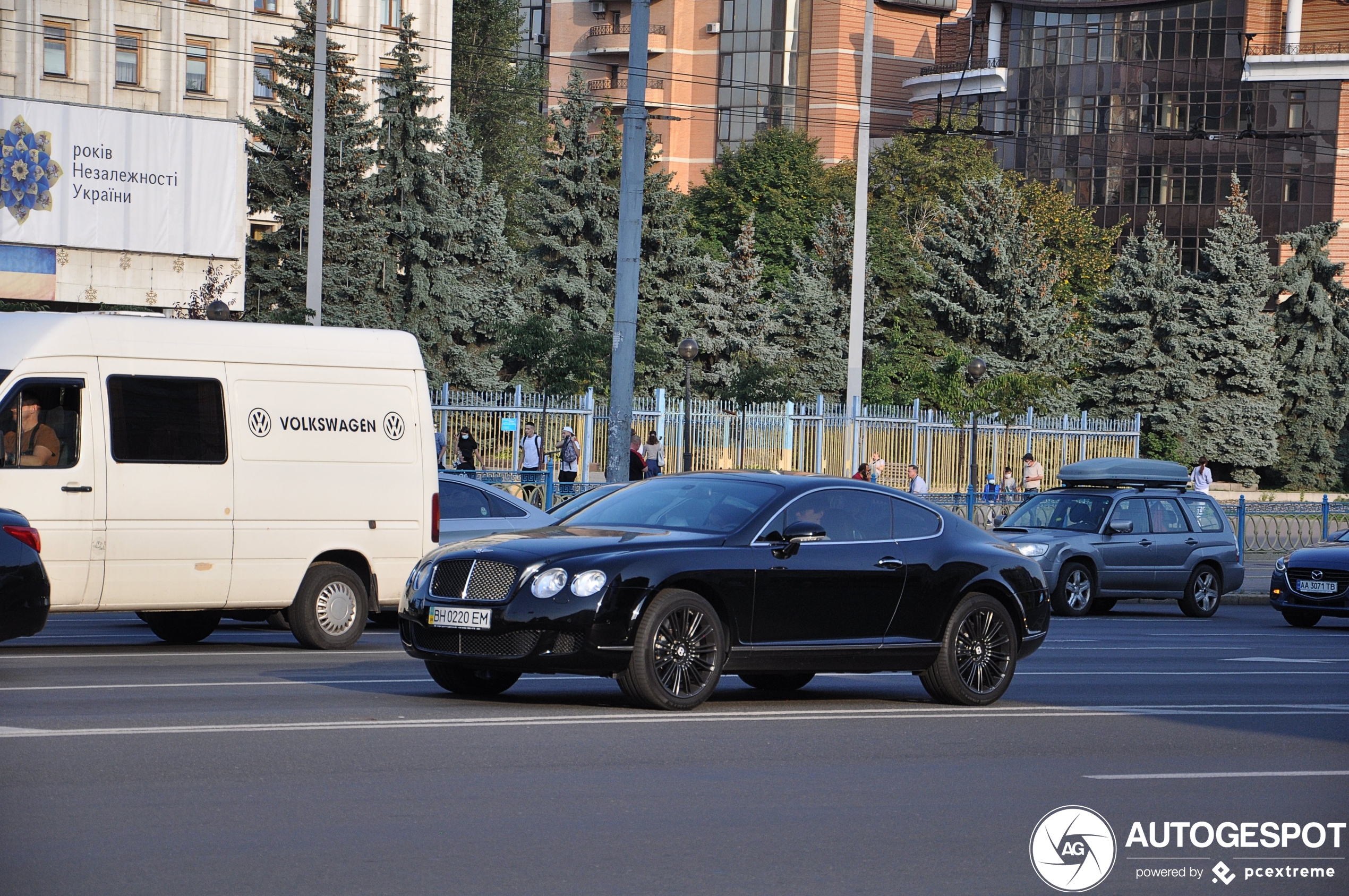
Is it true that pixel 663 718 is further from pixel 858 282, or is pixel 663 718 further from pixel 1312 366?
pixel 1312 366

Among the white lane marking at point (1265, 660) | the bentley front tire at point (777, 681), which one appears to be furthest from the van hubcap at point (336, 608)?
the white lane marking at point (1265, 660)

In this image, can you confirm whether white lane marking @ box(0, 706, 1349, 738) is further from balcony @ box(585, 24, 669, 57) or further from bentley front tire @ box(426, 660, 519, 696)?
balcony @ box(585, 24, 669, 57)

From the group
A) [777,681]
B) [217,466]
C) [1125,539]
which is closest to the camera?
[777,681]

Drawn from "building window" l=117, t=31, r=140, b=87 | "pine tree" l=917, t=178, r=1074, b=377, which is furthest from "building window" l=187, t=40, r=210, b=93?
"pine tree" l=917, t=178, r=1074, b=377

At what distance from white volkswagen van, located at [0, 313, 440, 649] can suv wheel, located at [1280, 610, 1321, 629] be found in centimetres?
1290

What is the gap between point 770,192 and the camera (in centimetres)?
Result: 8481

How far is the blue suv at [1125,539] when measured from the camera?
2330cm

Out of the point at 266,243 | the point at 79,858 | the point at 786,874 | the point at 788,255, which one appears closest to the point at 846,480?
the point at 786,874

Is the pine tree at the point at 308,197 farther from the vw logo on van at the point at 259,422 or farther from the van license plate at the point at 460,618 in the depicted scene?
the van license plate at the point at 460,618

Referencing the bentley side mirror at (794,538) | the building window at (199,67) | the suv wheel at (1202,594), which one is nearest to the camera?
the bentley side mirror at (794,538)

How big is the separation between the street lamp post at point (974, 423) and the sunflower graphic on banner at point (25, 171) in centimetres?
2619

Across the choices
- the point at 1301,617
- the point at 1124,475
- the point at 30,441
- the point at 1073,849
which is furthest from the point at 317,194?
the point at 1073,849

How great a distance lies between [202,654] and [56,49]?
217 feet

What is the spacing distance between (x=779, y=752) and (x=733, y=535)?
78.2 inches
